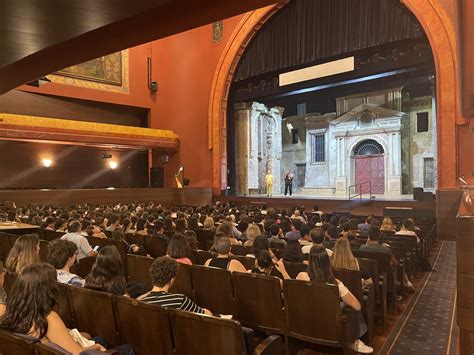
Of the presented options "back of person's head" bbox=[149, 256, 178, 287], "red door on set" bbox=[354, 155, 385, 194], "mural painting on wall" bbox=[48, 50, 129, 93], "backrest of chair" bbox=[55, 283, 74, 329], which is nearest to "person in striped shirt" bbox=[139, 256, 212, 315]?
"back of person's head" bbox=[149, 256, 178, 287]

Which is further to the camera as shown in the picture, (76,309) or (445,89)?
(445,89)

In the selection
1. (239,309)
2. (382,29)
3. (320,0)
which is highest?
(320,0)

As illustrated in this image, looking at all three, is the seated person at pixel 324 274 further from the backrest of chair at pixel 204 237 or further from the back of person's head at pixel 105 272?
the backrest of chair at pixel 204 237

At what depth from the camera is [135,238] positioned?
6000mm

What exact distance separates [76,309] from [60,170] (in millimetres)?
16050

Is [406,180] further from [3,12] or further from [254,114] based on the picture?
[3,12]

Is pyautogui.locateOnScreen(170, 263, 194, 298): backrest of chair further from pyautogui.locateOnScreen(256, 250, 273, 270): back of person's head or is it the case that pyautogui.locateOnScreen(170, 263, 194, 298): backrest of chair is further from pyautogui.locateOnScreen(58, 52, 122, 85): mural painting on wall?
pyautogui.locateOnScreen(58, 52, 122, 85): mural painting on wall

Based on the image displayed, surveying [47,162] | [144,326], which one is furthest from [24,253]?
[47,162]

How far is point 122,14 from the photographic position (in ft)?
10.6

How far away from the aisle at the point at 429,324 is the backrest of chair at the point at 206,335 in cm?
188

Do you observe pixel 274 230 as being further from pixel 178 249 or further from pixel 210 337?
pixel 210 337

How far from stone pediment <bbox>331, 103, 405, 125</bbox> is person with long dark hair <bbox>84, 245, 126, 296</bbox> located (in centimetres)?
1853

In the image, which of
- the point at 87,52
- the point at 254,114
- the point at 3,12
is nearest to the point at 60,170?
the point at 254,114

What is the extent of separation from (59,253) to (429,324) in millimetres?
3648
